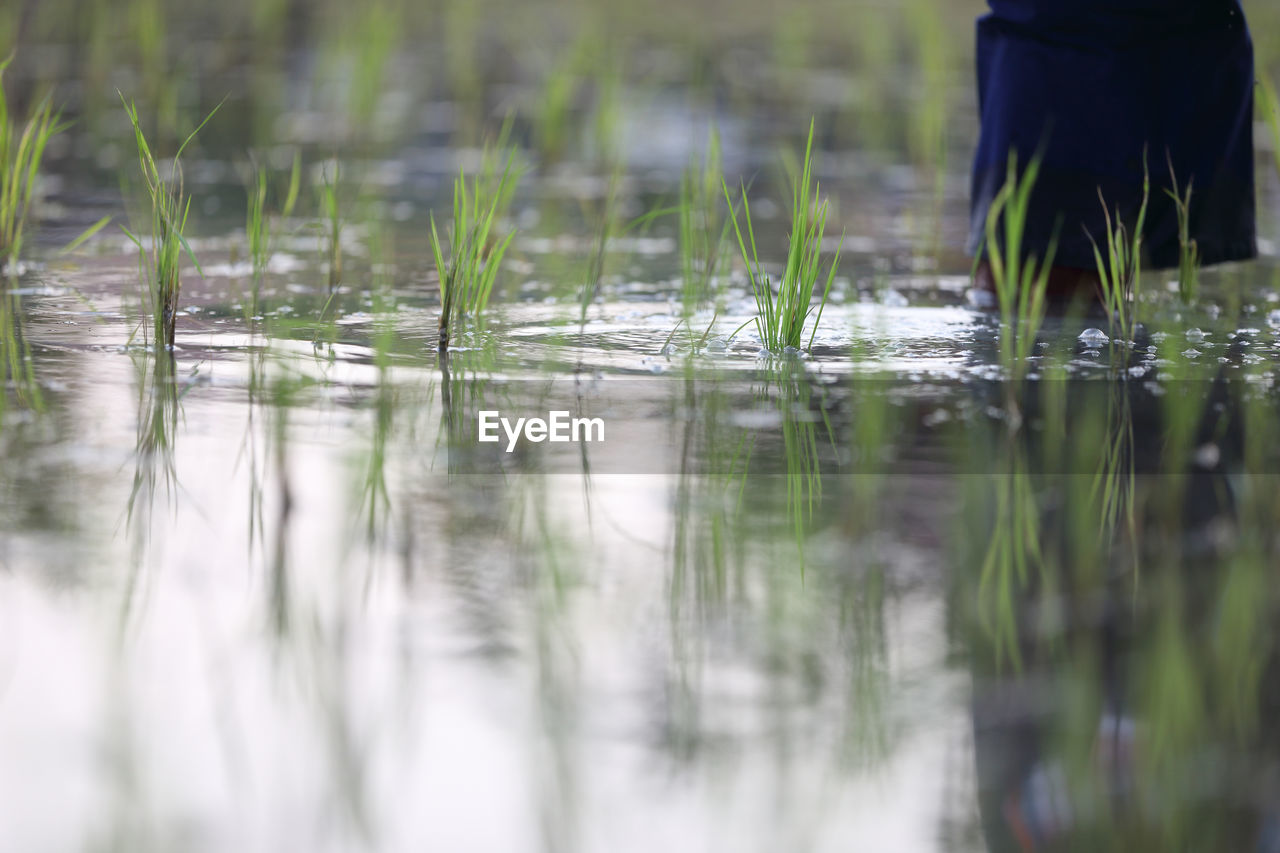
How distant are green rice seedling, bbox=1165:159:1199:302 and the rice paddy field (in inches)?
0.6

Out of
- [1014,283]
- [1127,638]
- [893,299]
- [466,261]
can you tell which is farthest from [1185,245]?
[1127,638]

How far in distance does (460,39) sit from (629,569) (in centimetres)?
523

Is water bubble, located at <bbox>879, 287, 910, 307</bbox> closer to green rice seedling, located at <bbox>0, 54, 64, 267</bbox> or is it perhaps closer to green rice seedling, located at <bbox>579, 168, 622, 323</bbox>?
green rice seedling, located at <bbox>579, 168, 622, 323</bbox>

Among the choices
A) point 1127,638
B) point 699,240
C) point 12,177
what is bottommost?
point 1127,638

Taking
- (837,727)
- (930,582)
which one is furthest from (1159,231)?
(837,727)

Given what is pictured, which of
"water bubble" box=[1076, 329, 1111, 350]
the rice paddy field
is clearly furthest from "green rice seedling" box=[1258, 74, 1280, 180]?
"water bubble" box=[1076, 329, 1111, 350]

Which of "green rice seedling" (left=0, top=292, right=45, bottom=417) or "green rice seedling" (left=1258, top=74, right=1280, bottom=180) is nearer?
"green rice seedling" (left=0, top=292, right=45, bottom=417)

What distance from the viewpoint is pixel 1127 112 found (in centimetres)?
244

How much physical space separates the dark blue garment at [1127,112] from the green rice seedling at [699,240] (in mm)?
523

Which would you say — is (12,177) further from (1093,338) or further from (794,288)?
(1093,338)

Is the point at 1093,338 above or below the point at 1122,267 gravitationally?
below

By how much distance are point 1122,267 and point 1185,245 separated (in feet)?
1.08

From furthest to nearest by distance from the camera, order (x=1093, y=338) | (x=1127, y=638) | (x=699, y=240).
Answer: (x=699, y=240)
(x=1093, y=338)
(x=1127, y=638)

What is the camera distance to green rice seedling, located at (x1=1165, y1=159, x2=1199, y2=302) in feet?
7.97
